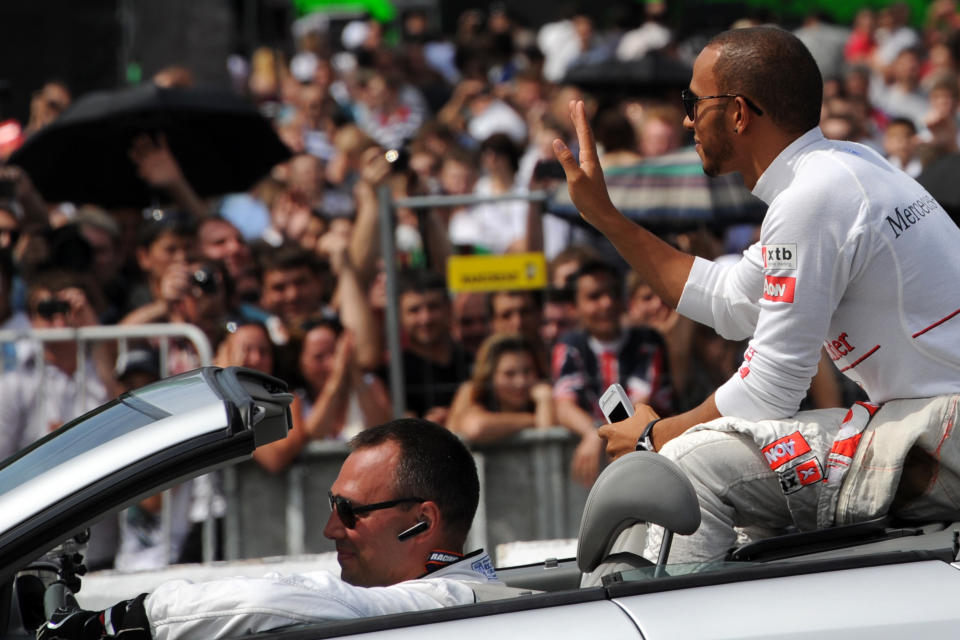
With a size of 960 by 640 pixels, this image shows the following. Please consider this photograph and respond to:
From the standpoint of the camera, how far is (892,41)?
1528cm

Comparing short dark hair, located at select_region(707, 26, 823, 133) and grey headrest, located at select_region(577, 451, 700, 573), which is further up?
short dark hair, located at select_region(707, 26, 823, 133)

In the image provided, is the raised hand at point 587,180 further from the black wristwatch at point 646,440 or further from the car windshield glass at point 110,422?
the car windshield glass at point 110,422

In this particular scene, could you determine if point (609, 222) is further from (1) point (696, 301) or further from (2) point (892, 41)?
(2) point (892, 41)

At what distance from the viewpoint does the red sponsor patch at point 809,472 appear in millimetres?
3225

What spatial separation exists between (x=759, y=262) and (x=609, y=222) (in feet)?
1.31

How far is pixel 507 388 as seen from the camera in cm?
711

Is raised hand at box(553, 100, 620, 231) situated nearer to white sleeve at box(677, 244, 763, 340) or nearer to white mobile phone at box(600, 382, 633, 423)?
white sleeve at box(677, 244, 763, 340)

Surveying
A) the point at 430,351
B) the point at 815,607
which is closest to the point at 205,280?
the point at 430,351

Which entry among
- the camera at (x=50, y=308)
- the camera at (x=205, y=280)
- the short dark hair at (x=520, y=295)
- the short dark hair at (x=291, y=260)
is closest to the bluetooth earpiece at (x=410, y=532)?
the short dark hair at (x=520, y=295)

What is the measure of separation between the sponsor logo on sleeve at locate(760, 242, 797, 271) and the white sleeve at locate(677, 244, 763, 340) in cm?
16

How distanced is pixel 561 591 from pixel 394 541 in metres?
0.62

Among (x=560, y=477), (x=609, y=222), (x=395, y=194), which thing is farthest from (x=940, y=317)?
(x=395, y=194)

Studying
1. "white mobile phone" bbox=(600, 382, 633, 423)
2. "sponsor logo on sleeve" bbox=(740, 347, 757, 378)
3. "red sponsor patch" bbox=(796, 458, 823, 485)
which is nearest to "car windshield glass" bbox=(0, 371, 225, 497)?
"white mobile phone" bbox=(600, 382, 633, 423)

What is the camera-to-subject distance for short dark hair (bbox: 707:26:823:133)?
3.29 metres
